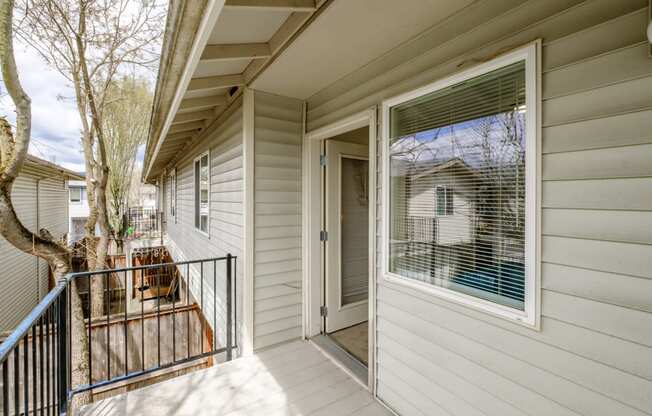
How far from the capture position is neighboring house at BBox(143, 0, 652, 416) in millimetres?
1083

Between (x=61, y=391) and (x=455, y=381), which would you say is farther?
(x=61, y=391)

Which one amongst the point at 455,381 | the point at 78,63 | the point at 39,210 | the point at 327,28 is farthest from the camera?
the point at 39,210

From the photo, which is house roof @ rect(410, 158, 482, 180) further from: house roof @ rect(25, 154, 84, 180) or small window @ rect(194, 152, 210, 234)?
house roof @ rect(25, 154, 84, 180)

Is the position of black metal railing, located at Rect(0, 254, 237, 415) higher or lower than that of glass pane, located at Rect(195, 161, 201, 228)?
lower

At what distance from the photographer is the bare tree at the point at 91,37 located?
348 cm

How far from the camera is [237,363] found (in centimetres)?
260

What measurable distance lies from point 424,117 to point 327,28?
0.82 meters

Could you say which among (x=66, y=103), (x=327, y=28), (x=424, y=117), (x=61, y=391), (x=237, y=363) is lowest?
(x=237, y=363)

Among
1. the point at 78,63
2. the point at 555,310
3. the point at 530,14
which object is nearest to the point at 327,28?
the point at 530,14

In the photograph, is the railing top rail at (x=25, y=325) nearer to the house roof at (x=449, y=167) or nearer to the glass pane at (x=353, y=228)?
the house roof at (x=449, y=167)

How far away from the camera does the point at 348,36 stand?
1865 millimetres

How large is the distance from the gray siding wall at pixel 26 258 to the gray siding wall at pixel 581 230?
8.69 metres

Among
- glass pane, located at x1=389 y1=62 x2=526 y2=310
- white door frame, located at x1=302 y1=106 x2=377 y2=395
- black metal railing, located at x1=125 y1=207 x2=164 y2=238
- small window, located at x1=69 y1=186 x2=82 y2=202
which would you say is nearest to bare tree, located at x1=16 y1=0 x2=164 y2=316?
white door frame, located at x1=302 y1=106 x2=377 y2=395

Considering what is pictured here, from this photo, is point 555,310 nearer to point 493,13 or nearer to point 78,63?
point 493,13
